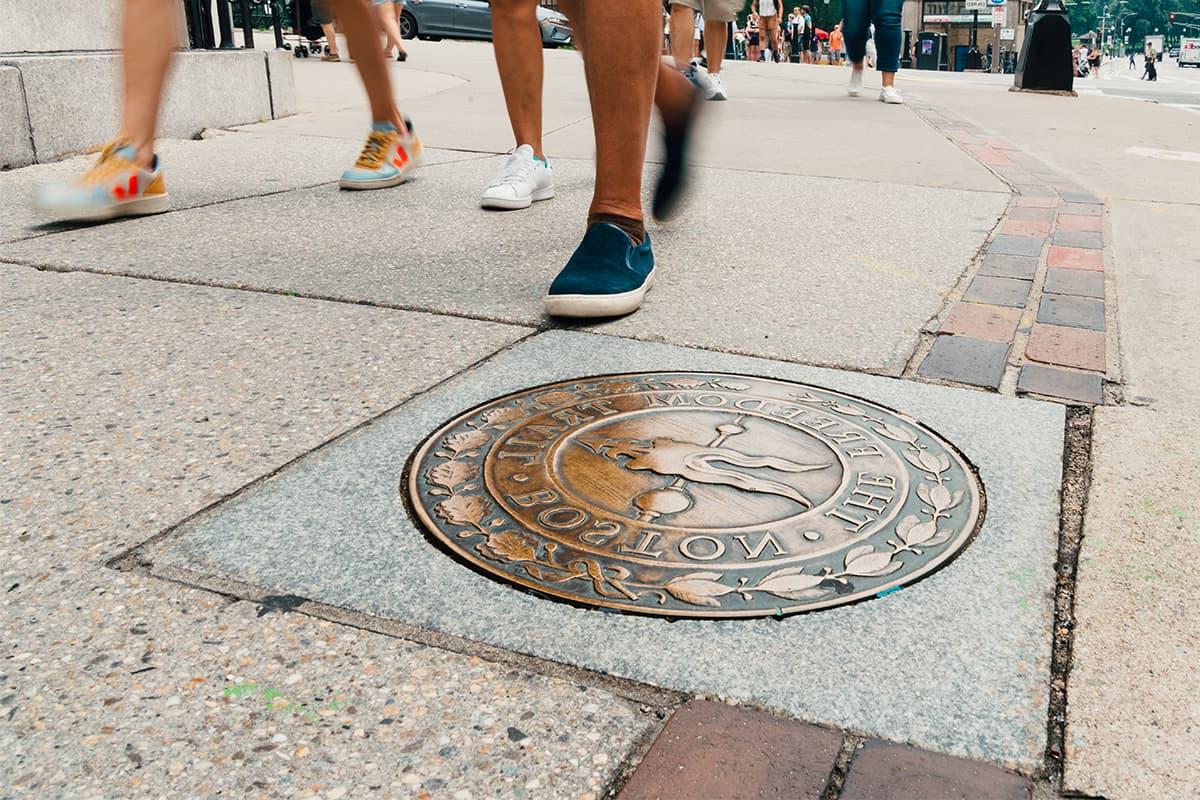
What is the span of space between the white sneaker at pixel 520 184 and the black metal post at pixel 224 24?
2.58 metres

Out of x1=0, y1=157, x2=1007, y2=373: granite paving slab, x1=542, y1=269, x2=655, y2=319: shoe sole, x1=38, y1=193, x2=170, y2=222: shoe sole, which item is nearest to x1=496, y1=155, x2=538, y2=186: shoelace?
x1=0, y1=157, x2=1007, y2=373: granite paving slab

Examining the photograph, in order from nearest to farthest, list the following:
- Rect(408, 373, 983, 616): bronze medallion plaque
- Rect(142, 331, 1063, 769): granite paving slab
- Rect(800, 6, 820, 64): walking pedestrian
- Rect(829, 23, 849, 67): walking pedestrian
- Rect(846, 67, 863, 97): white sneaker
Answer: Rect(142, 331, 1063, 769): granite paving slab
Rect(408, 373, 983, 616): bronze medallion plaque
Rect(846, 67, 863, 97): white sneaker
Rect(829, 23, 849, 67): walking pedestrian
Rect(800, 6, 820, 64): walking pedestrian

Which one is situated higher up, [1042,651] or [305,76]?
[305,76]

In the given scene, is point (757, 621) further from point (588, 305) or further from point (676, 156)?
point (676, 156)

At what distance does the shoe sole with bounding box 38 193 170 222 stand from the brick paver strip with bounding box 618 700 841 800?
280 centimetres

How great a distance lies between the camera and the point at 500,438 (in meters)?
1.82

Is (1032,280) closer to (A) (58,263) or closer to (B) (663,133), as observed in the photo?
(B) (663,133)

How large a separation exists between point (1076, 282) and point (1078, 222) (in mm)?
972

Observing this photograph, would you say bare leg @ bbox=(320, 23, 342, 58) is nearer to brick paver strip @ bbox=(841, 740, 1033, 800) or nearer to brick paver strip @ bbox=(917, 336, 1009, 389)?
brick paver strip @ bbox=(917, 336, 1009, 389)

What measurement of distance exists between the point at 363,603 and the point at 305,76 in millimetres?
8554

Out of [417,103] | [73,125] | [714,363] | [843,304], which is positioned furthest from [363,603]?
[417,103]

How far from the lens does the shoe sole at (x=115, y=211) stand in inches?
126

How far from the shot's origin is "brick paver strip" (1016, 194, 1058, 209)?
4.05 metres

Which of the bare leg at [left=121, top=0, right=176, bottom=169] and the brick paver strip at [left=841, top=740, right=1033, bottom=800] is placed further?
the bare leg at [left=121, top=0, right=176, bottom=169]
